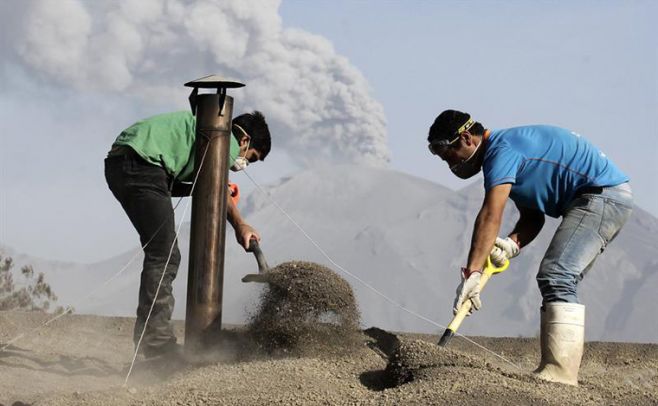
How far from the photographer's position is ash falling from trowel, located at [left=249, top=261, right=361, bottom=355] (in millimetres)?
5164

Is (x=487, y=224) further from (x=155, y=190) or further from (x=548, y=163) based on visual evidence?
(x=155, y=190)

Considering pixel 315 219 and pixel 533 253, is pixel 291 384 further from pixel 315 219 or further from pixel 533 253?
pixel 315 219

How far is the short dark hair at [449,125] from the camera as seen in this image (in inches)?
184

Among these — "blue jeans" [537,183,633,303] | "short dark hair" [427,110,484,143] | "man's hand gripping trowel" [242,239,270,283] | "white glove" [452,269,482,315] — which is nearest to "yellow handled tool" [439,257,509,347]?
"white glove" [452,269,482,315]

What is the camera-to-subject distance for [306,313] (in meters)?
5.18

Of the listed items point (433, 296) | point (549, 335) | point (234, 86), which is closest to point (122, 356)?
point (234, 86)

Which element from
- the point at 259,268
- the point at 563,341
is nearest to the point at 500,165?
the point at 563,341

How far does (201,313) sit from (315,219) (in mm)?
134185

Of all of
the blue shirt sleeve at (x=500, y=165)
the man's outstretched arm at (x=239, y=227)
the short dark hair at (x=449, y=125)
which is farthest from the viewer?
the man's outstretched arm at (x=239, y=227)

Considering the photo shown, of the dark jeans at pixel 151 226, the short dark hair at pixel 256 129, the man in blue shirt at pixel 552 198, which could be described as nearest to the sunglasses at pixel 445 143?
the man in blue shirt at pixel 552 198

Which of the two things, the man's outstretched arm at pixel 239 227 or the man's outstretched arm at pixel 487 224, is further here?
the man's outstretched arm at pixel 239 227

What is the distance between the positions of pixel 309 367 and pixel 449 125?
1484 millimetres

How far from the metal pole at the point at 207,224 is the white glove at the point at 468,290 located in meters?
1.60

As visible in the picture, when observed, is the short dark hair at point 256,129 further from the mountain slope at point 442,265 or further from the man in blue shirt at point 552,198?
the mountain slope at point 442,265
